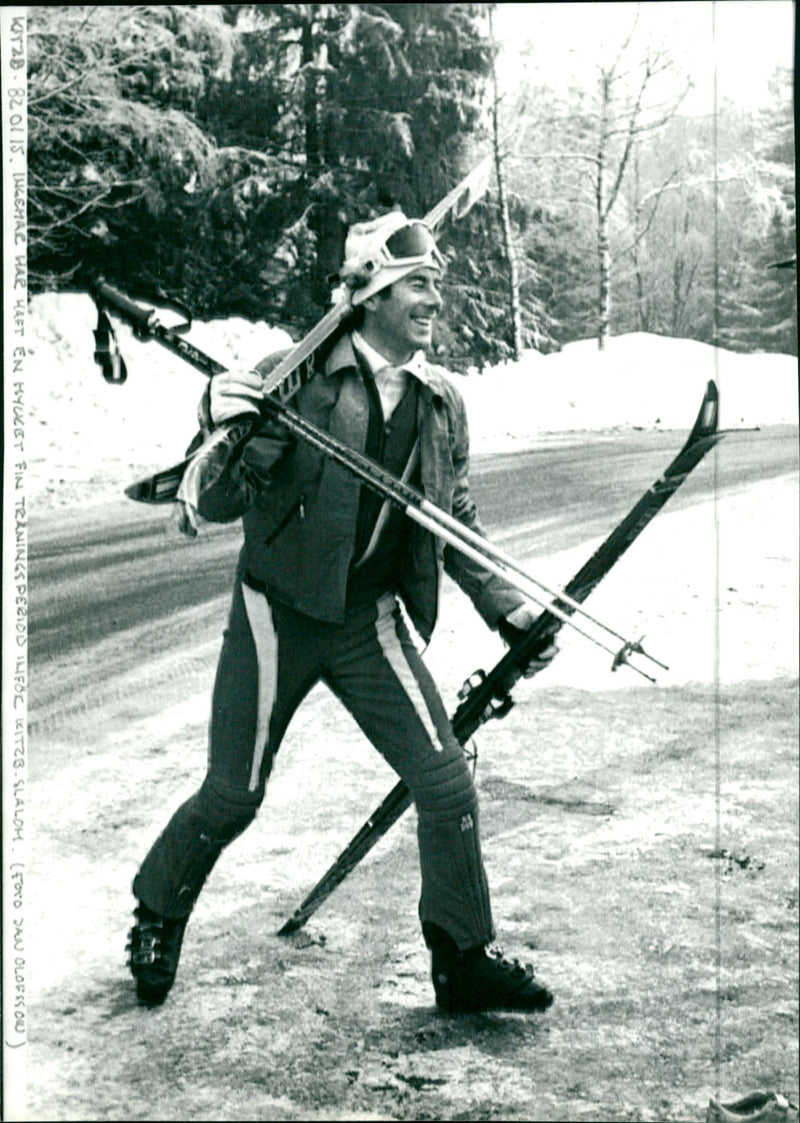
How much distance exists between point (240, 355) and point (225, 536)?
37cm

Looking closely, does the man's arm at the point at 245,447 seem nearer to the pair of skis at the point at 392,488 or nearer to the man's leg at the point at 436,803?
the pair of skis at the point at 392,488

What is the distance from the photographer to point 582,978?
3115 millimetres

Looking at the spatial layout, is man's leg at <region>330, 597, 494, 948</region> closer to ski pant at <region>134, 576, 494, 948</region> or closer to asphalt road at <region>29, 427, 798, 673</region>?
ski pant at <region>134, 576, 494, 948</region>

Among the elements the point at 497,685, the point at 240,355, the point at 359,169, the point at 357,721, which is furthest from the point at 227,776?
the point at 359,169

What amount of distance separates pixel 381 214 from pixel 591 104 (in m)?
0.54

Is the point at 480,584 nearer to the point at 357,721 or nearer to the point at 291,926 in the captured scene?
the point at 357,721

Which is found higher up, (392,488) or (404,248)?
(404,248)

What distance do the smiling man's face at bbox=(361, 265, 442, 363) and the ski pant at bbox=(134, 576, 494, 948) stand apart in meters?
0.52

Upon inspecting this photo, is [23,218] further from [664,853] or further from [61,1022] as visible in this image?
[664,853]

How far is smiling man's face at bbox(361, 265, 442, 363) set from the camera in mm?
2998

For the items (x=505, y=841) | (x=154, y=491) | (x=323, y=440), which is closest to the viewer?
(x=154, y=491)

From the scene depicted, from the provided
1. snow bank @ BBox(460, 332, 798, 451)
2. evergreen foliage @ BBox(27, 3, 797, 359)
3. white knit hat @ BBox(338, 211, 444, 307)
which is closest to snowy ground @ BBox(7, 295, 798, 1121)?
snow bank @ BBox(460, 332, 798, 451)

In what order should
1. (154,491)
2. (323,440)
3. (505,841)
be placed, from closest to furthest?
(154,491) → (323,440) → (505,841)

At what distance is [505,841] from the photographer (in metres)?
3.15
